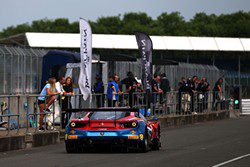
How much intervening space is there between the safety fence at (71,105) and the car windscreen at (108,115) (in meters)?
2.31

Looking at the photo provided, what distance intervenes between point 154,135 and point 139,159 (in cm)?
313

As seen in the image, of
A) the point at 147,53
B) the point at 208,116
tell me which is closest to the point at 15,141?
the point at 147,53

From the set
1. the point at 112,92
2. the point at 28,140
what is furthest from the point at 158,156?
the point at 112,92

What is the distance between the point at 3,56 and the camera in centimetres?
3225

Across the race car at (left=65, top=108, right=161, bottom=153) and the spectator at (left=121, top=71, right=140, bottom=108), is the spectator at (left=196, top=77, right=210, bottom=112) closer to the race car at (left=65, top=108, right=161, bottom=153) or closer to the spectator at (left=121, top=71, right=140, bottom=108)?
the spectator at (left=121, top=71, right=140, bottom=108)

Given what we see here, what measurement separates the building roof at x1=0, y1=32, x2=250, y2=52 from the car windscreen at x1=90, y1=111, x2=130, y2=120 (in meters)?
44.2

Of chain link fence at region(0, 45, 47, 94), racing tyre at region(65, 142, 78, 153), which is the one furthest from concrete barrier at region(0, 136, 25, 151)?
chain link fence at region(0, 45, 47, 94)

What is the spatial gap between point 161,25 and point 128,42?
109178mm

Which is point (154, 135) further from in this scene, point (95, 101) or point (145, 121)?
point (95, 101)

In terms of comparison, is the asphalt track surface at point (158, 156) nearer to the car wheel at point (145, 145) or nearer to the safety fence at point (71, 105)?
the car wheel at point (145, 145)

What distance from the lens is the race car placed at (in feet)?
65.6

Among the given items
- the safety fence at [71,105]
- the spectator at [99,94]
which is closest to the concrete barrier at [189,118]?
the safety fence at [71,105]

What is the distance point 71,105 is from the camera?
90.4ft

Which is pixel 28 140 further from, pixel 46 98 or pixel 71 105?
pixel 71 105
